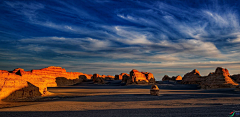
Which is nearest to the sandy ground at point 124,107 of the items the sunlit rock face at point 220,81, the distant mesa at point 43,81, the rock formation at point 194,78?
the distant mesa at point 43,81

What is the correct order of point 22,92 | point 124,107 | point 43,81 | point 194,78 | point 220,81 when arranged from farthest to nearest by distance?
1. point 194,78
2. point 220,81
3. point 43,81
4. point 22,92
5. point 124,107

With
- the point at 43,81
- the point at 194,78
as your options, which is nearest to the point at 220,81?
the point at 194,78

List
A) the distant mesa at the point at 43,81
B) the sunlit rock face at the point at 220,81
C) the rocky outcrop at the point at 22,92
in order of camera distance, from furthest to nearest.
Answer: the sunlit rock face at the point at 220,81 < the distant mesa at the point at 43,81 < the rocky outcrop at the point at 22,92

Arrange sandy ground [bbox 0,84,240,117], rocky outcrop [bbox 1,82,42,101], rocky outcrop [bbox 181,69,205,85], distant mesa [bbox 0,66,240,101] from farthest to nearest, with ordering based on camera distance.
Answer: rocky outcrop [bbox 181,69,205,85]
distant mesa [bbox 0,66,240,101]
rocky outcrop [bbox 1,82,42,101]
sandy ground [bbox 0,84,240,117]

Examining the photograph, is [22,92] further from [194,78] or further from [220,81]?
[194,78]

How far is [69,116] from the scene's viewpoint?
387 inches

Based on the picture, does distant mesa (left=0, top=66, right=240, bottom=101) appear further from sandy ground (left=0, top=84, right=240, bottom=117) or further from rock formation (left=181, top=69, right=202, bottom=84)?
sandy ground (left=0, top=84, right=240, bottom=117)

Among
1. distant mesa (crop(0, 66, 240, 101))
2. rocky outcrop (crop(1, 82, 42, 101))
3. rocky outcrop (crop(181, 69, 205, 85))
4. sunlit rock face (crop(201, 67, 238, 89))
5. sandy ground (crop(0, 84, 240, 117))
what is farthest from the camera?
rocky outcrop (crop(181, 69, 205, 85))

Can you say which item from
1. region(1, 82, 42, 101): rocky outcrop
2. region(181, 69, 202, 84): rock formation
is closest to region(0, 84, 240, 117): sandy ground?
region(1, 82, 42, 101): rocky outcrop

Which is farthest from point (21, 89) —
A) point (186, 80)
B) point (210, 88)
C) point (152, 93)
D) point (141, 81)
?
point (186, 80)

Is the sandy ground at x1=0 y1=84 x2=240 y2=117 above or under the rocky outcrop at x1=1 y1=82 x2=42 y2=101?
under

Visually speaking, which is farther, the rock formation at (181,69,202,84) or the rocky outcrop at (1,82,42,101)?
the rock formation at (181,69,202,84)

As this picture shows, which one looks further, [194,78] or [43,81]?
[194,78]

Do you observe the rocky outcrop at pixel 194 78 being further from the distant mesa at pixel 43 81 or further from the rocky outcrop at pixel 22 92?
Answer: the rocky outcrop at pixel 22 92
